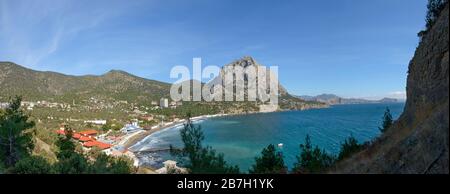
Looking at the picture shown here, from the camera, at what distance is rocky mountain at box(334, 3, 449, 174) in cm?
704

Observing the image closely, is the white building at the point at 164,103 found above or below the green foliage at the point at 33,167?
above

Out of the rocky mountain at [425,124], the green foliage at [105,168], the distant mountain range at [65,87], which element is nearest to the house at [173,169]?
the green foliage at [105,168]

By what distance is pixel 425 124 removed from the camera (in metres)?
8.41

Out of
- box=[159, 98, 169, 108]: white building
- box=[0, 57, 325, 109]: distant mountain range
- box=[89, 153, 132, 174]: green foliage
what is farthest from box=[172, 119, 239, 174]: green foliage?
box=[159, 98, 169, 108]: white building

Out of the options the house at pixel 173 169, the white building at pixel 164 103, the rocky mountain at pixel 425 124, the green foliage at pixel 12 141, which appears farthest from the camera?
the white building at pixel 164 103

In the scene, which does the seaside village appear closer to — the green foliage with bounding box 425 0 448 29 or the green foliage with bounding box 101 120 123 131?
the green foliage with bounding box 101 120 123 131

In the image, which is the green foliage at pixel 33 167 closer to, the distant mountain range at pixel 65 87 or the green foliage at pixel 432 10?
the green foliage at pixel 432 10

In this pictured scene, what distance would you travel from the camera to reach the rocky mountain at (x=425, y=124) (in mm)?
7039

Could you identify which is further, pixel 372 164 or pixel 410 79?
pixel 410 79

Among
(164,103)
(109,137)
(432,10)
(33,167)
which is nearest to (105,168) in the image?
(33,167)

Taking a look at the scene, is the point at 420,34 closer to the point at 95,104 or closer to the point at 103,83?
the point at 95,104
